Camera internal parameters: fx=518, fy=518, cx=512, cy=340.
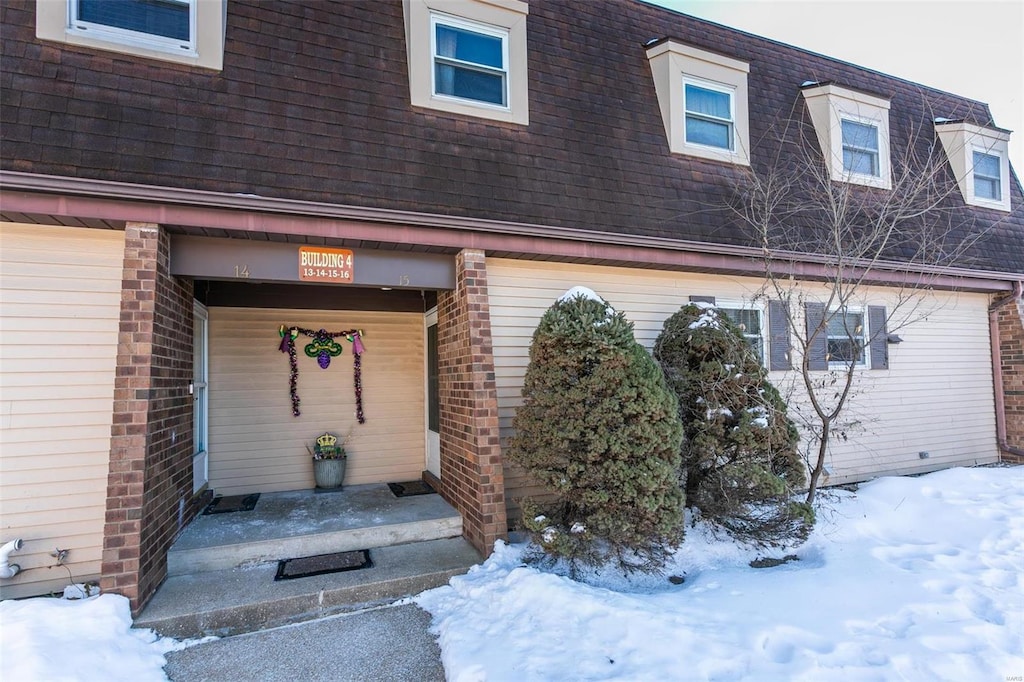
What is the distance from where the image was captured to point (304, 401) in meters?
6.52

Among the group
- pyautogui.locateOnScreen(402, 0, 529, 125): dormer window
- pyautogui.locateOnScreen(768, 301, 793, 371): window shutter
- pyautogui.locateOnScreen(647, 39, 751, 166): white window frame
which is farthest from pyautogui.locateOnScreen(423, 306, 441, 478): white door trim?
pyautogui.locateOnScreen(768, 301, 793, 371): window shutter

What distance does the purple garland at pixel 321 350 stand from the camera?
644cm

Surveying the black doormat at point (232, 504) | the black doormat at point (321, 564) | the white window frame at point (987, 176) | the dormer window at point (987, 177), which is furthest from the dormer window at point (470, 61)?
the dormer window at point (987, 177)

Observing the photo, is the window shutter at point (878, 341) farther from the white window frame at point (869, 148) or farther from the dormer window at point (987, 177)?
the dormer window at point (987, 177)

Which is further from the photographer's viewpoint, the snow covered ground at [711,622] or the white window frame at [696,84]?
the white window frame at [696,84]

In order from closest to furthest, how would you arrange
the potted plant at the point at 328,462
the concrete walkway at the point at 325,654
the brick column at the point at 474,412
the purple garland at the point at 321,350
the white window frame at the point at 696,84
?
the concrete walkway at the point at 325,654 → the brick column at the point at 474,412 → the potted plant at the point at 328,462 → the purple garland at the point at 321,350 → the white window frame at the point at 696,84

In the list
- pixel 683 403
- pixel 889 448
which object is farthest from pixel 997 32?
pixel 683 403

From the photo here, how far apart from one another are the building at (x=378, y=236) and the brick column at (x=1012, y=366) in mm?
39

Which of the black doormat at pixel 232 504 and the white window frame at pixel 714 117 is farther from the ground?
the white window frame at pixel 714 117

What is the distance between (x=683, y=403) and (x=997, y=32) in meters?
7.49

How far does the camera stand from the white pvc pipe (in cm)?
367

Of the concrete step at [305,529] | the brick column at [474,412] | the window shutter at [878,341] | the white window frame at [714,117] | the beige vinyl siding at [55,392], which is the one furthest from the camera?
the window shutter at [878,341]

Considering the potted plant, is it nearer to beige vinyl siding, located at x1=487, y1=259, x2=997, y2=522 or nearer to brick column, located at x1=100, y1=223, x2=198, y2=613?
brick column, located at x1=100, y1=223, x2=198, y2=613

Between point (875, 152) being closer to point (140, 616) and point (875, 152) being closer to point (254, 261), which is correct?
point (254, 261)
